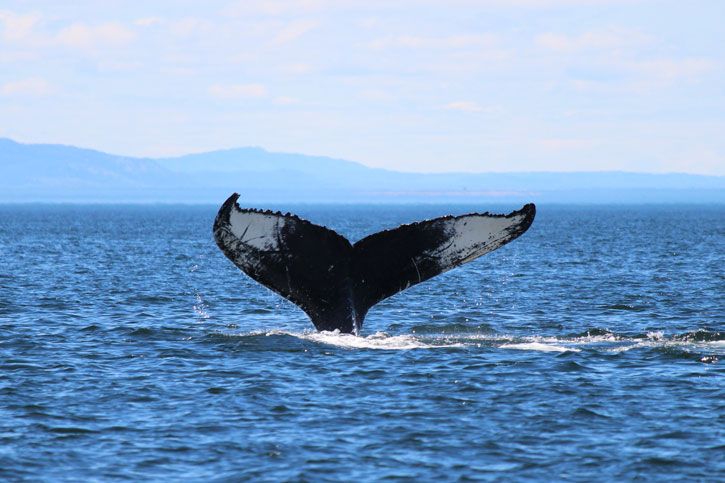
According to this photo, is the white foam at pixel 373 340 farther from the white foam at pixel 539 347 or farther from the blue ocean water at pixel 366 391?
the white foam at pixel 539 347

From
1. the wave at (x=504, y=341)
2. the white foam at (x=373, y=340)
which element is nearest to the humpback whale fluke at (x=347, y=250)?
the white foam at (x=373, y=340)

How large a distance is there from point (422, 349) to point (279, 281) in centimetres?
402

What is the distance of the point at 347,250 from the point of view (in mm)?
12734

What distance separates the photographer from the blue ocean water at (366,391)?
980 centimetres

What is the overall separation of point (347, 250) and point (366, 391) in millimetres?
1932

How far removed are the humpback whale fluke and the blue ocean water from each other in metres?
1.40

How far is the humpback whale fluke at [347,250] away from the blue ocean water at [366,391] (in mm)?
1405

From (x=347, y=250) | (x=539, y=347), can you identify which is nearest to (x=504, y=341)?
(x=539, y=347)

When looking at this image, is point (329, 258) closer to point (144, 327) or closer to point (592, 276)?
point (144, 327)

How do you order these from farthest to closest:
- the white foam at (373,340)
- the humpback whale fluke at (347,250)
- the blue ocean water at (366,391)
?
the white foam at (373,340) < the humpback whale fluke at (347,250) < the blue ocean water at (366,391)

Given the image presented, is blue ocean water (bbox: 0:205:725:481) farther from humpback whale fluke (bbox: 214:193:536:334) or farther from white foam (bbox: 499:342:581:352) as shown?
humpback whale fluke (bbox: 214:193:536:334)

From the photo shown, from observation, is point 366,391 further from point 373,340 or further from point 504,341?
point 504,341

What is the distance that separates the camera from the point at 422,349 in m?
15.9

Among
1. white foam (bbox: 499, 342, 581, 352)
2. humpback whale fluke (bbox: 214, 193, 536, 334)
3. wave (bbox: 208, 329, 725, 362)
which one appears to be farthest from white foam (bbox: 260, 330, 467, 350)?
humpback whale fluke (bbox: 214, 193, 536, 334)
